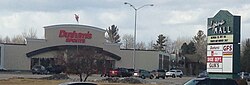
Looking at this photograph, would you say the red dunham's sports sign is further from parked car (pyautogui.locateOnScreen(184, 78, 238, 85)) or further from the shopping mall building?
parked car (pyautogui.locateOnScreen(184, 78, 238, 85))

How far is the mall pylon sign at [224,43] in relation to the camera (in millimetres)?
34688

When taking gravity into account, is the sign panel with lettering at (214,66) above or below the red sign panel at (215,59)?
below

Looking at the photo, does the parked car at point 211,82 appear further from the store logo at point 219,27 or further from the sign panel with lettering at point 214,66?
the sign panel with lettering at point 214,66

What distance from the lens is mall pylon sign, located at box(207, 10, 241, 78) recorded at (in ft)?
114

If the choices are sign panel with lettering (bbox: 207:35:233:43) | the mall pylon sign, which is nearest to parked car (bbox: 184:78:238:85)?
the mall pylon sign

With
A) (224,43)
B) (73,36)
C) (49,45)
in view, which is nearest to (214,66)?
(224,43)

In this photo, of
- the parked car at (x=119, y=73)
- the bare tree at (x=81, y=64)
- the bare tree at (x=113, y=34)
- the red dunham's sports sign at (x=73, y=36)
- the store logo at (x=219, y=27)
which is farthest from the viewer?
the bare tree at (x=113, y=34)

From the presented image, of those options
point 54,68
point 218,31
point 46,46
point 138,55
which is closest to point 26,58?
point 46,46

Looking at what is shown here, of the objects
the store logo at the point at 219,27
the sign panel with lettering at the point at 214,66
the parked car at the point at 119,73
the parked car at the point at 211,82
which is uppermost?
the store logo at the point at 219,27

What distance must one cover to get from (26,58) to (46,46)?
387 centimetres

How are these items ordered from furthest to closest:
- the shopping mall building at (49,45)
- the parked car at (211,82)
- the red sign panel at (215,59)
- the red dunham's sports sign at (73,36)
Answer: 1. the red dunham's sports sign at (73,36)
2. the shopping mall building at (49,45)
3. the red sign panel at (215,59)
4. the parked car at (211,82)

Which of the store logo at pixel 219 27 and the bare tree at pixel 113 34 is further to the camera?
the bare tree at pixel 113 34

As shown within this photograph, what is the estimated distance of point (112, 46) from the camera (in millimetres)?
99625

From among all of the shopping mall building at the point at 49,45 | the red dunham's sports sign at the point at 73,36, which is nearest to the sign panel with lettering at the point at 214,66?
the shopping mall building at the point at 49,45
